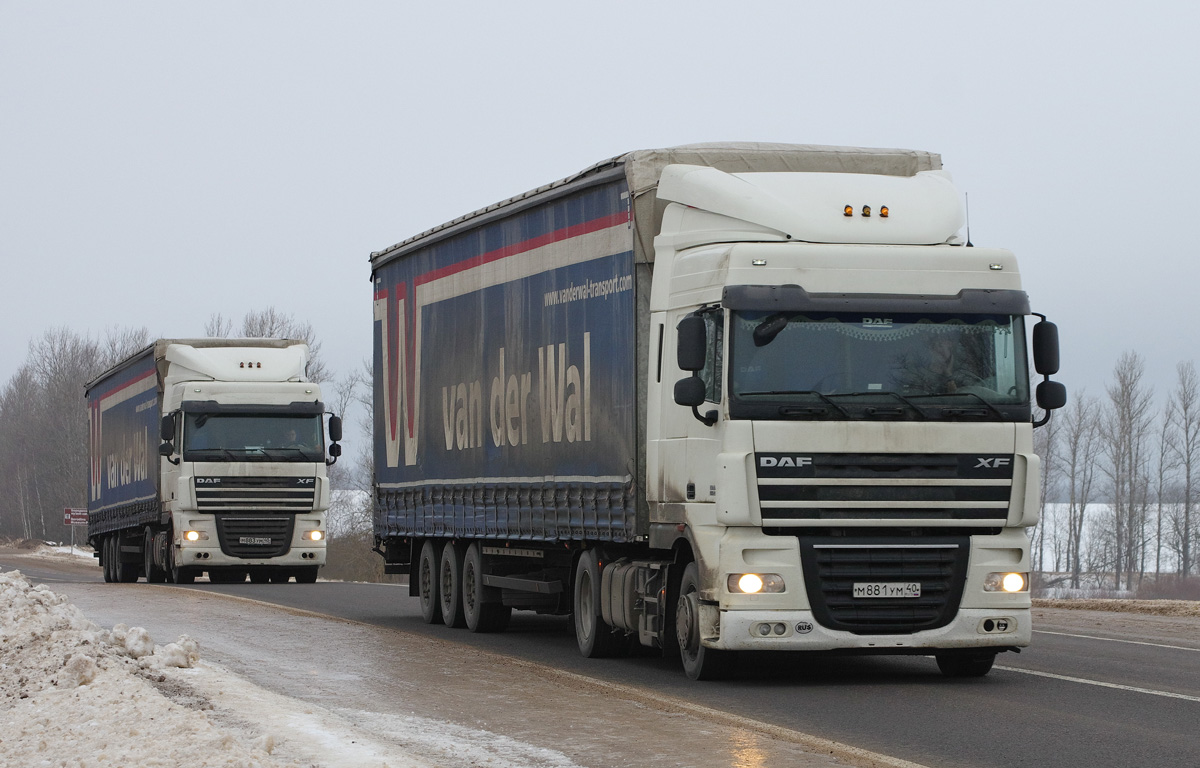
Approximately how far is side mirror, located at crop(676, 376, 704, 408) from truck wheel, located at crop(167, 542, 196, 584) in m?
19.9

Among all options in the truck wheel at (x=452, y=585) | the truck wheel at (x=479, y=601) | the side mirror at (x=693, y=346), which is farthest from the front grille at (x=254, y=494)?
the side mirror at (x=693, y=346)

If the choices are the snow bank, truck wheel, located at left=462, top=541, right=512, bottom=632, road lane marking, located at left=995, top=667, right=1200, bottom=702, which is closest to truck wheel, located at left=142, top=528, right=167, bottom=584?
truck wheel, located at left=462, top=541, right=512, bottom=632

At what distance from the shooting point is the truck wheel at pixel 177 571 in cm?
Result: 3034

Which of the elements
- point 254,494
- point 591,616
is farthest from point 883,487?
point 254,494

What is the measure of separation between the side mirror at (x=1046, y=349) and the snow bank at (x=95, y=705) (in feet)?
21.1

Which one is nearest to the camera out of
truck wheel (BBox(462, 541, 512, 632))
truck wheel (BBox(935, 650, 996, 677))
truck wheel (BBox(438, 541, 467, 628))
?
truck wheel (BBox(935, 650, 996, 677))

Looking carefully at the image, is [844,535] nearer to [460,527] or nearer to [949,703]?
[949,703]

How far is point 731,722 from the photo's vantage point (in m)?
10.0

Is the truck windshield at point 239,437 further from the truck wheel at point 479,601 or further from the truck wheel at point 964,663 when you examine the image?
the truck wheel at point 964,663

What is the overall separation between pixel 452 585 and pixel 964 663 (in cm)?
738

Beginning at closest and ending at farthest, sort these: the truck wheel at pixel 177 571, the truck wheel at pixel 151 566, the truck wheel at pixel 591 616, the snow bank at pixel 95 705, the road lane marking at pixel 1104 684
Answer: the snow bank at pixel 95 705 → the road lane marking at pixel 1104 684 → the truck wheel at pixel 591 616 → the truck wheel at pixel 177 571 → the truck wheel at pixel 151 566

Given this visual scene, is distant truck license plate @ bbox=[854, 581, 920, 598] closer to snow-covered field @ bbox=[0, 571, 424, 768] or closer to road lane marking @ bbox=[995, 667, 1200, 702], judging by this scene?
road lane marking @ bbox=[995, 667, 1200, 702]

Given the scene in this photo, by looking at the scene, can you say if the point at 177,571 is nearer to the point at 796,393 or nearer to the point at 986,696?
the point at 796,393

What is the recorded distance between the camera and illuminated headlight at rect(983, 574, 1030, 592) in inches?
472
